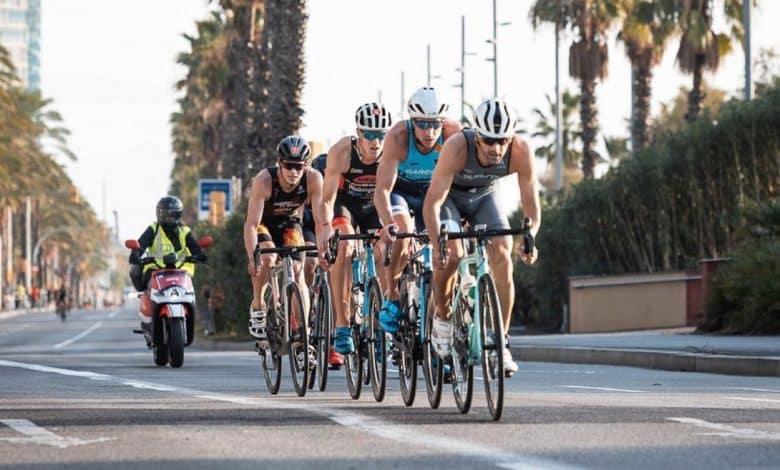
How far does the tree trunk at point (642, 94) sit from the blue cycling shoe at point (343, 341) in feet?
136

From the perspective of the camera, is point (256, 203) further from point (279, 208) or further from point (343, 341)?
point (343, 341)

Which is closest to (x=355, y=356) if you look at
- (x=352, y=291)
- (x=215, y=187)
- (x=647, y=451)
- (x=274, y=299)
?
(x=352, y=291)

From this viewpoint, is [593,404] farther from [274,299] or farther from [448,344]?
[274,299]

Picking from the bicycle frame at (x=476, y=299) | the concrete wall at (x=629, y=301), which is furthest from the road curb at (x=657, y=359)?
the concrete wall at (x=629, y=301)

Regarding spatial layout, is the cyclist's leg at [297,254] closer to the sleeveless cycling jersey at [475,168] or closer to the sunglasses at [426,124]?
the sunglasses at [426,124]

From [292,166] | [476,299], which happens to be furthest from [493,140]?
[292,166]

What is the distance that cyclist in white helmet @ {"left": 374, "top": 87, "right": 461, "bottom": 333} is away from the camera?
12078mm

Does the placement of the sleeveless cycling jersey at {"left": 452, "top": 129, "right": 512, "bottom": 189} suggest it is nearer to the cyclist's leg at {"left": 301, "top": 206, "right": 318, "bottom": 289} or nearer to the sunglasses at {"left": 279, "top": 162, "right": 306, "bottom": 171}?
the sunglasses at {"left": 279, "top": 162, "right": 306, "bottom": 171}

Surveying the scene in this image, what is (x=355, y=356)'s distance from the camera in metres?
13.1

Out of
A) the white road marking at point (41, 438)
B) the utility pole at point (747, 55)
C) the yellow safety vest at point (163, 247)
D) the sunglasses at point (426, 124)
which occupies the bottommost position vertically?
the white road marking at point (41, 438)

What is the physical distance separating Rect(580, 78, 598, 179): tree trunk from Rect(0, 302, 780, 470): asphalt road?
4072 cm

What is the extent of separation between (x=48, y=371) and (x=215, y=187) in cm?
2738

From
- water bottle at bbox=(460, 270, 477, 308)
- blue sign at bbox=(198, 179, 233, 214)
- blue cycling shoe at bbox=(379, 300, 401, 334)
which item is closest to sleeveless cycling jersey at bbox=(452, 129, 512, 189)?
water bottle at bbox=(460, 270, 477, 308)

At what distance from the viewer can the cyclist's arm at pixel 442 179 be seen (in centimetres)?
1098
